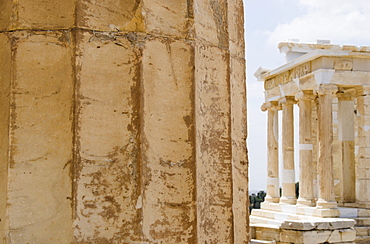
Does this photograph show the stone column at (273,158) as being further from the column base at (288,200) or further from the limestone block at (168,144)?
the limestone block at (168,144)

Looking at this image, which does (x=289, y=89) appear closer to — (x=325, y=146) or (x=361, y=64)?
(x=361, y=64)

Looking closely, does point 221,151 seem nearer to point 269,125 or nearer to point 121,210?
point 121,210

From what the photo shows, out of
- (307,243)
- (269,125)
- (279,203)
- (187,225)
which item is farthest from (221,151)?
(269,125)

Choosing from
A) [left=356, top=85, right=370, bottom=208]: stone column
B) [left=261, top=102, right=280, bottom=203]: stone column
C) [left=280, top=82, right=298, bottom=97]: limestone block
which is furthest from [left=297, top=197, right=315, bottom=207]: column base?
[left=280, top=82, right=298, bottom=97]: limestone block

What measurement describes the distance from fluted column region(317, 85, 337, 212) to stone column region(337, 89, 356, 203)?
5.86 feet

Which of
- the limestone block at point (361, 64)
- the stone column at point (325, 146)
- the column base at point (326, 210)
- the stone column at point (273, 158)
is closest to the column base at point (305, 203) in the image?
the stone column at point (325, 146)

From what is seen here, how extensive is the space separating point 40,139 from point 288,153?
54.2 feet

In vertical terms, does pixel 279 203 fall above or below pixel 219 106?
below

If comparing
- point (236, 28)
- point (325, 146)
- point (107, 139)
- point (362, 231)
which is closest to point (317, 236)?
point (362, 231)

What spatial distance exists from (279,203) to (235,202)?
52.4 feet

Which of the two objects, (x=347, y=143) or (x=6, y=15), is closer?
(x=6, y=15)

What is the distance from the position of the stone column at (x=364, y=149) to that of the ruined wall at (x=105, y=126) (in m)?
14.6

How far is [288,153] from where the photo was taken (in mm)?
18172

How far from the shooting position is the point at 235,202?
2.72m
